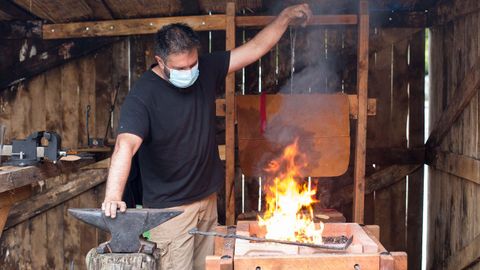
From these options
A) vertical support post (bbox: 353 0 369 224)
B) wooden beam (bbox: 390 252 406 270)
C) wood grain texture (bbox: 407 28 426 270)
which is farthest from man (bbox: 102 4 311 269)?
wood grain texture (bbox: 407 28 426 270)

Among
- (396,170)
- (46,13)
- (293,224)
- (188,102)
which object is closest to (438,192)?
(396,170)

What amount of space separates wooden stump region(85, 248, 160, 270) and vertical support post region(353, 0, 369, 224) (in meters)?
2.12

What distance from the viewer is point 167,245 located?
12.5 ft

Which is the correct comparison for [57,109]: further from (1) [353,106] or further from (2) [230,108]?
(1) [353,106]

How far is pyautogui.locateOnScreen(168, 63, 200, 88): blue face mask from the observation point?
3.61 m

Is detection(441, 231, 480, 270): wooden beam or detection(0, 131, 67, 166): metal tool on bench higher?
detection(0, 131, 67, 166): metal tool on bench

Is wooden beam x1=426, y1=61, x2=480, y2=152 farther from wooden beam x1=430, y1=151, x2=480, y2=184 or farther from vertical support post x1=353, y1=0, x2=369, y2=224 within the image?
vertical support post x1=353, y1=0, x2=369, y2=224

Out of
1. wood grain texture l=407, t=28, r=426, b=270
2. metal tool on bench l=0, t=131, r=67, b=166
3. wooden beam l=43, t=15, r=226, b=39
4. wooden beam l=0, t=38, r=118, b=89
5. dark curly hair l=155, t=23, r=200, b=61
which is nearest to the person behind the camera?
dark curly hair l=155, t=23, r=200, b=61

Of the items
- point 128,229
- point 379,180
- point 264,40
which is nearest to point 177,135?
point 264,40

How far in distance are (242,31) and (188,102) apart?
1.92 metres

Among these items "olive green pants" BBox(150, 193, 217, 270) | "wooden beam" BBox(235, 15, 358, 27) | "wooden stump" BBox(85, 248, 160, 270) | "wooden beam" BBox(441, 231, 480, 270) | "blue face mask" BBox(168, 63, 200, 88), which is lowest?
"wooden beam" BBox(441, 231, 480, 270)

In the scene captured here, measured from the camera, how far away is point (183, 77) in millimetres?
3623

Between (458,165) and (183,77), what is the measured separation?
106 inches

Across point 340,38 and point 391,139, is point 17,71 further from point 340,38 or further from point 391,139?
point 391,139
